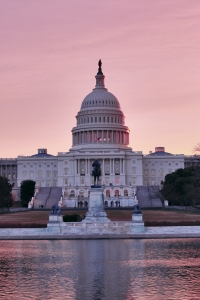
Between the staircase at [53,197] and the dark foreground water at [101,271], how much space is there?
292 ft

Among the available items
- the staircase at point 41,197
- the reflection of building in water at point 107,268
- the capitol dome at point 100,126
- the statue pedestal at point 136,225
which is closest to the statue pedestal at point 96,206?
the statue pedestal at point 136,225

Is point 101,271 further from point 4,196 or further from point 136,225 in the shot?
point 4,196

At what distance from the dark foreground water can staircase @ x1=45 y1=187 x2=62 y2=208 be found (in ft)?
292

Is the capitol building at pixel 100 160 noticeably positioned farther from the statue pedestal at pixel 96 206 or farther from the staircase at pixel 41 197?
the statue pedestal at pixel 96 206

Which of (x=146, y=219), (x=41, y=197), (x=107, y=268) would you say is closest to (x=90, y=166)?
(x=41, y=197)

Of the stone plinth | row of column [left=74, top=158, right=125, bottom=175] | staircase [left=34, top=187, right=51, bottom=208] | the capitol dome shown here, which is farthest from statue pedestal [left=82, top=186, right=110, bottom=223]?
the capitol dome

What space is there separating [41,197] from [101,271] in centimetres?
11550

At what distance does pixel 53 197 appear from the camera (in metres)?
153

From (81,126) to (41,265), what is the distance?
159 metres

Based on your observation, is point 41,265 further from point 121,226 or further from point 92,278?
point 121,226

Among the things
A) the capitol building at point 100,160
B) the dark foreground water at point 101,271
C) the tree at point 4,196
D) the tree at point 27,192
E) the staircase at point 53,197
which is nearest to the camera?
the dark foreground water at point 101,271

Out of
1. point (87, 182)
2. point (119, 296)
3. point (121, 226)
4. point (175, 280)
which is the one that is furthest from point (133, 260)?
point (87, 182)

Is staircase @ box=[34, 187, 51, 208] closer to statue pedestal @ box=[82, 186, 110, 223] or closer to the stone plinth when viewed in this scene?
statue pedestal @ box=[82, 186, 110, 223]

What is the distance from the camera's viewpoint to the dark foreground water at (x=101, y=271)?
→ 30.7 meters
